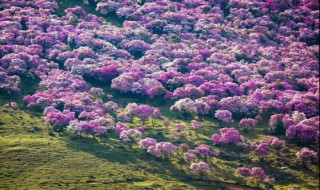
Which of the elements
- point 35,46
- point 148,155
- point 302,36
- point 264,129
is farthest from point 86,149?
point 302,36

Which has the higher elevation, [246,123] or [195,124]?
[246,123]

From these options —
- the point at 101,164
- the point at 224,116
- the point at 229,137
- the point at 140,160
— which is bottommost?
the point at 101,164

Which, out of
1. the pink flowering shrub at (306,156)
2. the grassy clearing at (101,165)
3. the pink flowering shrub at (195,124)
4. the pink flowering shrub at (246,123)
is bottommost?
the grassy clearing at (101,165)

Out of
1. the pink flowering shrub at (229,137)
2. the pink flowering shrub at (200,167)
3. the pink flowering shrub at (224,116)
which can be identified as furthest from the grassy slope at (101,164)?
the pink flowering shrub at (224,116)

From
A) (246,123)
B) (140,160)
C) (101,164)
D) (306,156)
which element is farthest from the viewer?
(246,123)

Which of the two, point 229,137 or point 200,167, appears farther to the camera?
point 229,137

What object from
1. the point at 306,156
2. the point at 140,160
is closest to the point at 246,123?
the point at 306,156

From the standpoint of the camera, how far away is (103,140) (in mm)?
117312

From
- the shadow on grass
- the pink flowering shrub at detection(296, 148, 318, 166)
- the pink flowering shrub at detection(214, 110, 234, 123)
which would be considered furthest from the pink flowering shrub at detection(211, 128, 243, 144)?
the pink flowering shrub at detection(296, 148, 318, 166)

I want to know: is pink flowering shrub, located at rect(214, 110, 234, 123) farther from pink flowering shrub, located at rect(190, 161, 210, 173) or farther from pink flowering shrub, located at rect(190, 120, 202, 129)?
pink flowering shrub, located at rect(190, 161, 210, 173)

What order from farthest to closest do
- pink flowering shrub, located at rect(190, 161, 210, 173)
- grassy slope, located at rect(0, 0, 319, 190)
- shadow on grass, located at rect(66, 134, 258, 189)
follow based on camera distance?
pink flowering shrub, located at rect(190, 161, 210, 173) → shadow on grass, located at rect(66, 134, 258, 189) → grassy slope, located at rect(0, 0, 319, 190)

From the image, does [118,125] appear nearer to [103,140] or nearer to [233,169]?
[103,140]

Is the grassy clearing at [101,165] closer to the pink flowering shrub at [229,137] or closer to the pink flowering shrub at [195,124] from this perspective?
the pink flowering shrub at [229,137]

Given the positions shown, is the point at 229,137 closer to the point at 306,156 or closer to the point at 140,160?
the point at 306,156
